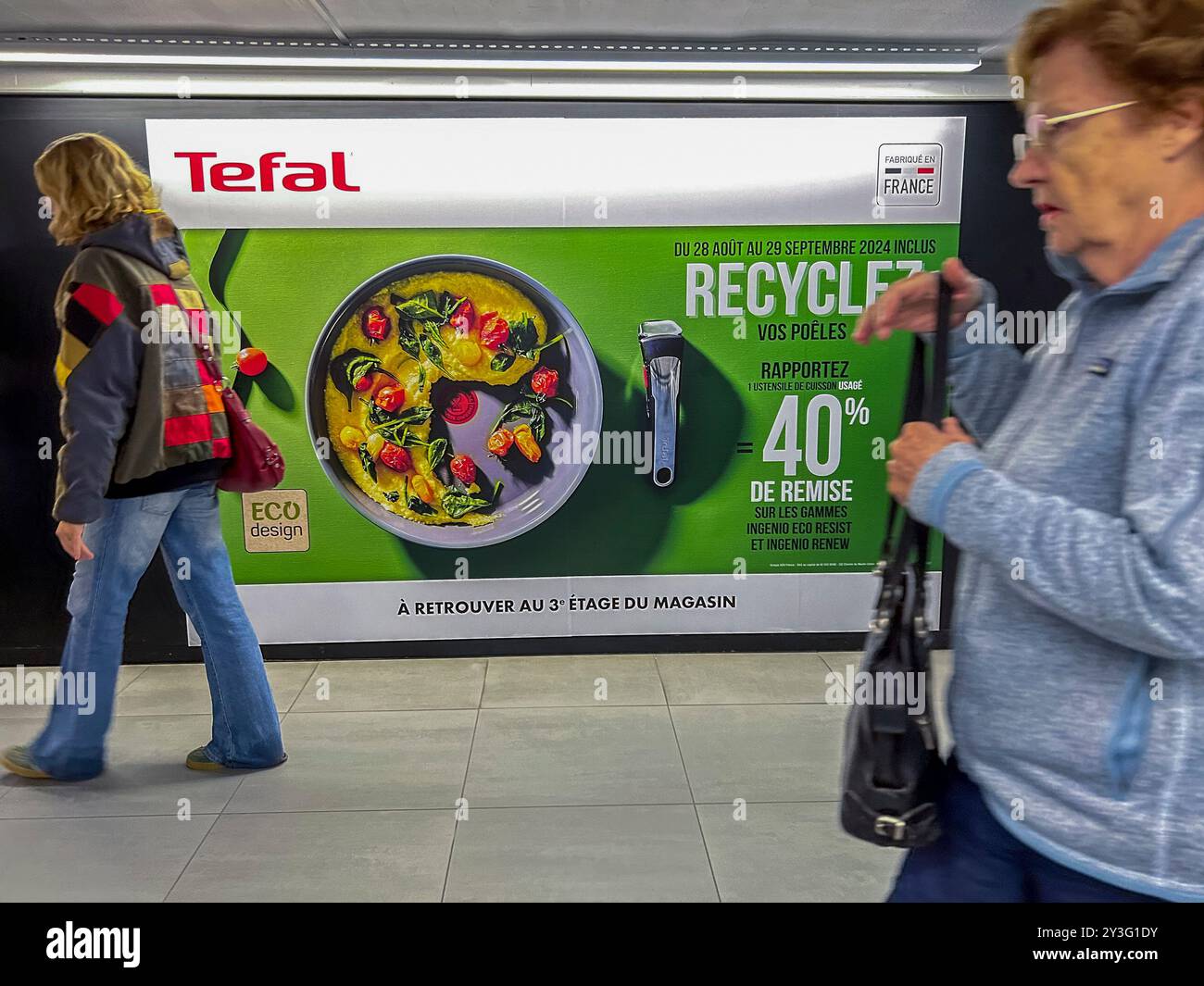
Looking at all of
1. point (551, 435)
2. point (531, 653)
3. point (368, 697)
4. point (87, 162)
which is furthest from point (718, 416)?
point (87, 162)

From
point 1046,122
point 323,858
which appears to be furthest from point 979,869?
point 323,858

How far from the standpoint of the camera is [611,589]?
384 cm

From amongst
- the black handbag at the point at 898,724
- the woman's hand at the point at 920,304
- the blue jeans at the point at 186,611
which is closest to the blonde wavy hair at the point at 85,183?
the blue jeans at the point at 186,611

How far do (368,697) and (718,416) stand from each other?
1729 mm

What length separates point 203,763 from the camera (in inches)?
113

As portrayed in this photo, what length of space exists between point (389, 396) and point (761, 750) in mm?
1922

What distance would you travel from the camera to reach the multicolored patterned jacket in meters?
2.46

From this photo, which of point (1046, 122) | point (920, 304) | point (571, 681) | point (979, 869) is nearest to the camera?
point (1046, 122)

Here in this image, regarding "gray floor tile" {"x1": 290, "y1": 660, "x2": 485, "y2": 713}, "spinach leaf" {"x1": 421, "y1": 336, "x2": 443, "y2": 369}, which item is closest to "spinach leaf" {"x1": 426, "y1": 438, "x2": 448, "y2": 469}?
"spinach leaf" {"x1": 421, "y1": 336, "x2": 443, "y2": 369}

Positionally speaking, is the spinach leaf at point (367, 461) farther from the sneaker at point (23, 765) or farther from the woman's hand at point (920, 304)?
the woman's hand at point (920, 304)

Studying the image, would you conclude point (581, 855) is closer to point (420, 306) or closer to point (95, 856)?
point (95, 856)

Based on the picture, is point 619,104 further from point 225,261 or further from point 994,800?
point 994,800

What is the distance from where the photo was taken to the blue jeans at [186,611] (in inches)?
103

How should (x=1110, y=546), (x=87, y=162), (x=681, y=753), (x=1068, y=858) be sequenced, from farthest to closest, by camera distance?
(x=681, y=753) < (x=87, y=162) < (x=1068, y=858) < (x=1110, y=546)
